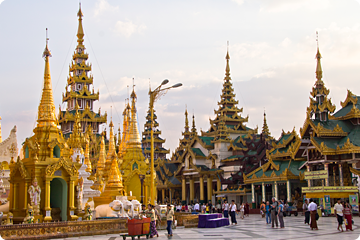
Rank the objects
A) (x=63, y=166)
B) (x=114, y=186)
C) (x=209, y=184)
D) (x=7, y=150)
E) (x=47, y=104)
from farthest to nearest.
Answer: (x=209, y=184)
(x=7, y=150)
(x=114, y=186)
(x=47, y=104)
(x=63, y=166)

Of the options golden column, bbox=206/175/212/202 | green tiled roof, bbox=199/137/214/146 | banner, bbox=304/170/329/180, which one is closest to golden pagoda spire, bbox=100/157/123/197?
banner, bbox=304/170/329/180

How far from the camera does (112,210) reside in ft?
71.5

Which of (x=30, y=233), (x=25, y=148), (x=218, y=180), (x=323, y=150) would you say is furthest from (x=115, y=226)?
(x=218, y=180)

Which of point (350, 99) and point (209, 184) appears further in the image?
point (209, 184)

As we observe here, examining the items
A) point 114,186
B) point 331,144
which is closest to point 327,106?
point 331,144

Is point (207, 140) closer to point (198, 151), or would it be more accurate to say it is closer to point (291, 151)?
point (198, 151)

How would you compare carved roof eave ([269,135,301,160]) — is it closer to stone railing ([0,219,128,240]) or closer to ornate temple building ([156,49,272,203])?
ornate temple building ([156,49,272,203])

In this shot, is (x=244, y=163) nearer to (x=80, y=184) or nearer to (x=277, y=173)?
(x=277, y=173)

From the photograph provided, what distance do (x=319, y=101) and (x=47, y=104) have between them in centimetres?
2431

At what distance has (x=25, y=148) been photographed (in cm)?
2116

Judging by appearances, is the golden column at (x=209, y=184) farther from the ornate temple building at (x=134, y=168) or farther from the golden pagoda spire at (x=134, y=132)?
the golden pagoda spire at (x=134, y=132)

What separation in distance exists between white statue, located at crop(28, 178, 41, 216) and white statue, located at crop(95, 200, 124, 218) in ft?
11.9

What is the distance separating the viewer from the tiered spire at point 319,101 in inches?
1427

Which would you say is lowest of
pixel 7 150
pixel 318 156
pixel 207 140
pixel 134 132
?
pixel 318 156
